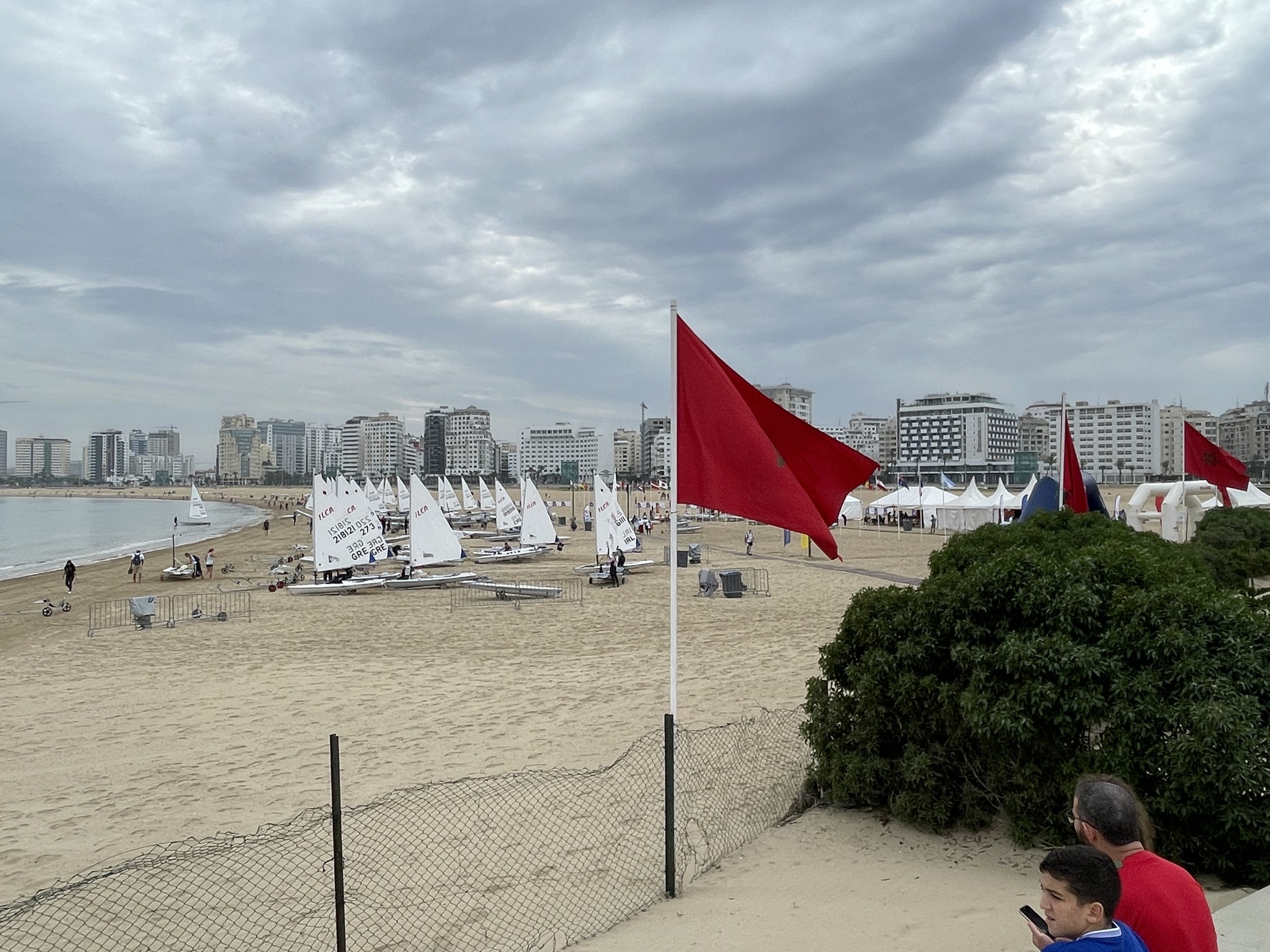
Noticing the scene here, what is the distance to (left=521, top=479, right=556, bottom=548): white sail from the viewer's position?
1318 inches

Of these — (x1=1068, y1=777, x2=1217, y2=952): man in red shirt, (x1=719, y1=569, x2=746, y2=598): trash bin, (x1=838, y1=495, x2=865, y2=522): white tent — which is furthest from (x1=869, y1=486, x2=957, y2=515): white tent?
(x1=1068, y1=777, x2=1217, y2=952): man in red shirt

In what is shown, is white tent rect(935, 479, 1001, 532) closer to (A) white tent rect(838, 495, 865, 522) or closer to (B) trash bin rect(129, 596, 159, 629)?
(A) white tent rect(838, 495, 865, 522)

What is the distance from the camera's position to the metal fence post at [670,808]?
5.27 m

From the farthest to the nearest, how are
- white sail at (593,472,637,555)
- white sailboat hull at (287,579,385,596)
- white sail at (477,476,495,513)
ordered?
white sail at (477,476,495,513)
white sail at (593,472,637,555)
white sailboat hull at (287,579,385,596)

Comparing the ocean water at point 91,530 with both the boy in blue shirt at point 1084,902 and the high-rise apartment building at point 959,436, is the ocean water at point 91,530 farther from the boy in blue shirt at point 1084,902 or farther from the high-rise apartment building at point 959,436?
the high-rise apartment building at point 959,436

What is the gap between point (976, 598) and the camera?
604 cm

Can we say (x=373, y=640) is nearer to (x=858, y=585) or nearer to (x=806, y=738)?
(x=806, y=738)

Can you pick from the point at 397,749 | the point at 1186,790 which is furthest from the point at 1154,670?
the point at 397,749

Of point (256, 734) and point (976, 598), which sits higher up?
point (976, 598)

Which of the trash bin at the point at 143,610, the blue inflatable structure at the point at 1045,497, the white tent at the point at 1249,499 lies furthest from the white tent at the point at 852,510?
the trash bin at the point at 143,610

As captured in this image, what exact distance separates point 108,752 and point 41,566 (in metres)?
37.9

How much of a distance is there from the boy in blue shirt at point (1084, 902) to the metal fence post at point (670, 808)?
296 centimetres

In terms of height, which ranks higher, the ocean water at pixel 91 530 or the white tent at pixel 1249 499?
the white tent at pixel 1249 499

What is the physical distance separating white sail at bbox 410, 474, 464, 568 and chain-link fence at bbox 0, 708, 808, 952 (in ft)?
60.7
